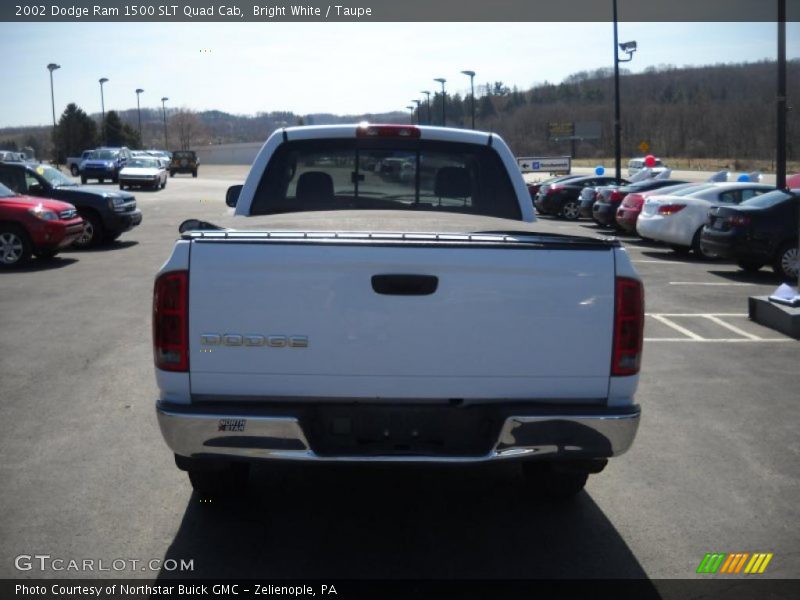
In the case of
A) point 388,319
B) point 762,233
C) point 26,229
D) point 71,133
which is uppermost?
point 71,133

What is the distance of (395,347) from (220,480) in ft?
4.98

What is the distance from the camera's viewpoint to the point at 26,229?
Answer: 54.1 ft

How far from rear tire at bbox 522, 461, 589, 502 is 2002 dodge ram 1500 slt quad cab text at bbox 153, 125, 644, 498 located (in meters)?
0.95

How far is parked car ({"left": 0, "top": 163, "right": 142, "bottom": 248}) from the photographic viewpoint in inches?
744

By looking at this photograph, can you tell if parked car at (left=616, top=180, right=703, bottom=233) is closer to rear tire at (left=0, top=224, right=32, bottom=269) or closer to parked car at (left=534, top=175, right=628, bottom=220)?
parked car at (left=534, top=175, right=628, bottom=220)

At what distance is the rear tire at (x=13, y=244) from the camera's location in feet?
54.1

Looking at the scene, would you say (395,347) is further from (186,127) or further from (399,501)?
(186,127)

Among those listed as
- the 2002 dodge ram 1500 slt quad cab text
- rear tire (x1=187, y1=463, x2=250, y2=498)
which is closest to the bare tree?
rear tire (x1=187, y1=463, x2=250, y2=498)

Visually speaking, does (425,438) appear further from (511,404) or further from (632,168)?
(632,168)

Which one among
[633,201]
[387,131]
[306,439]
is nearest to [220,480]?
[306,439]

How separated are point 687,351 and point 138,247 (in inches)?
529

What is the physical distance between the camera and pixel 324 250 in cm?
398

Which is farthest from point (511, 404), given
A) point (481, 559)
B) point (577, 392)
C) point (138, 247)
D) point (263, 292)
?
point (138, 247)

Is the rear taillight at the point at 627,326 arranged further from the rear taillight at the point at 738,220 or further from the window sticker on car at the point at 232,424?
the rear taillight at the point at 738,220
